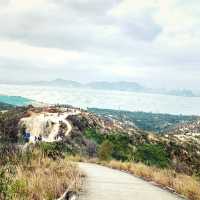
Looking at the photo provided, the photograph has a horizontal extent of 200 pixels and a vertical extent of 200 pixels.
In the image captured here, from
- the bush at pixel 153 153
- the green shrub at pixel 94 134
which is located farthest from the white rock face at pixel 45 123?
the bush at pixel 153 153

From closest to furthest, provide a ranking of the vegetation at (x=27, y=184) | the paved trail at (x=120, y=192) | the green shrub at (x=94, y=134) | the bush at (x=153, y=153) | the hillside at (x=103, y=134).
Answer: the vegetation at (x=27, y=184), the paved trail at (x=120, y=192), the hillside at (x=103, y=134), the green shrub at (x=94, y=134), the bush at (x=153, y=153)

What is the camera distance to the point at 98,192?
14.2m

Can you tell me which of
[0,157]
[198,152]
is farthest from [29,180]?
[198,152]

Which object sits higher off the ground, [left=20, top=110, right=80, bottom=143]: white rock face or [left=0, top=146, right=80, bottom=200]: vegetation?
[left=0, top=146, right=80, bottom=200]: vegetation

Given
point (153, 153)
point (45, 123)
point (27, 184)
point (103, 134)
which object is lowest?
point (153, 153)

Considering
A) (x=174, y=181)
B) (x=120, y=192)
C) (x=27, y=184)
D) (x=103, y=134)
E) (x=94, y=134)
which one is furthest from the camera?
(x=103, y=134)

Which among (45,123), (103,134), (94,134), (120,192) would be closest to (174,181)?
(120,192)

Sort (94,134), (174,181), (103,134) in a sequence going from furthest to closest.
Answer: (103,134)
(94,134)
(174,181)

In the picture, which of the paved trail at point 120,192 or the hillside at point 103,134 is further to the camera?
the hillside at point 103,134

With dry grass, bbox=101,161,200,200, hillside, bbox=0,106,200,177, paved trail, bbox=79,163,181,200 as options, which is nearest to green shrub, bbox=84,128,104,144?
hillside, bbox=0,106,200,177

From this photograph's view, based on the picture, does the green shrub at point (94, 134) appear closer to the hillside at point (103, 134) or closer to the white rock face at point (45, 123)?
the hillside at point (103, 134)

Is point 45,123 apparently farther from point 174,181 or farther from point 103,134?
point 174,181

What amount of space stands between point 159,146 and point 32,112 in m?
25.6

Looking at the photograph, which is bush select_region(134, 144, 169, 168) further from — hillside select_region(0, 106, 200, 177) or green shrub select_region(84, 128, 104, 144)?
green shrub select_region(84, 128, 104, 144)
